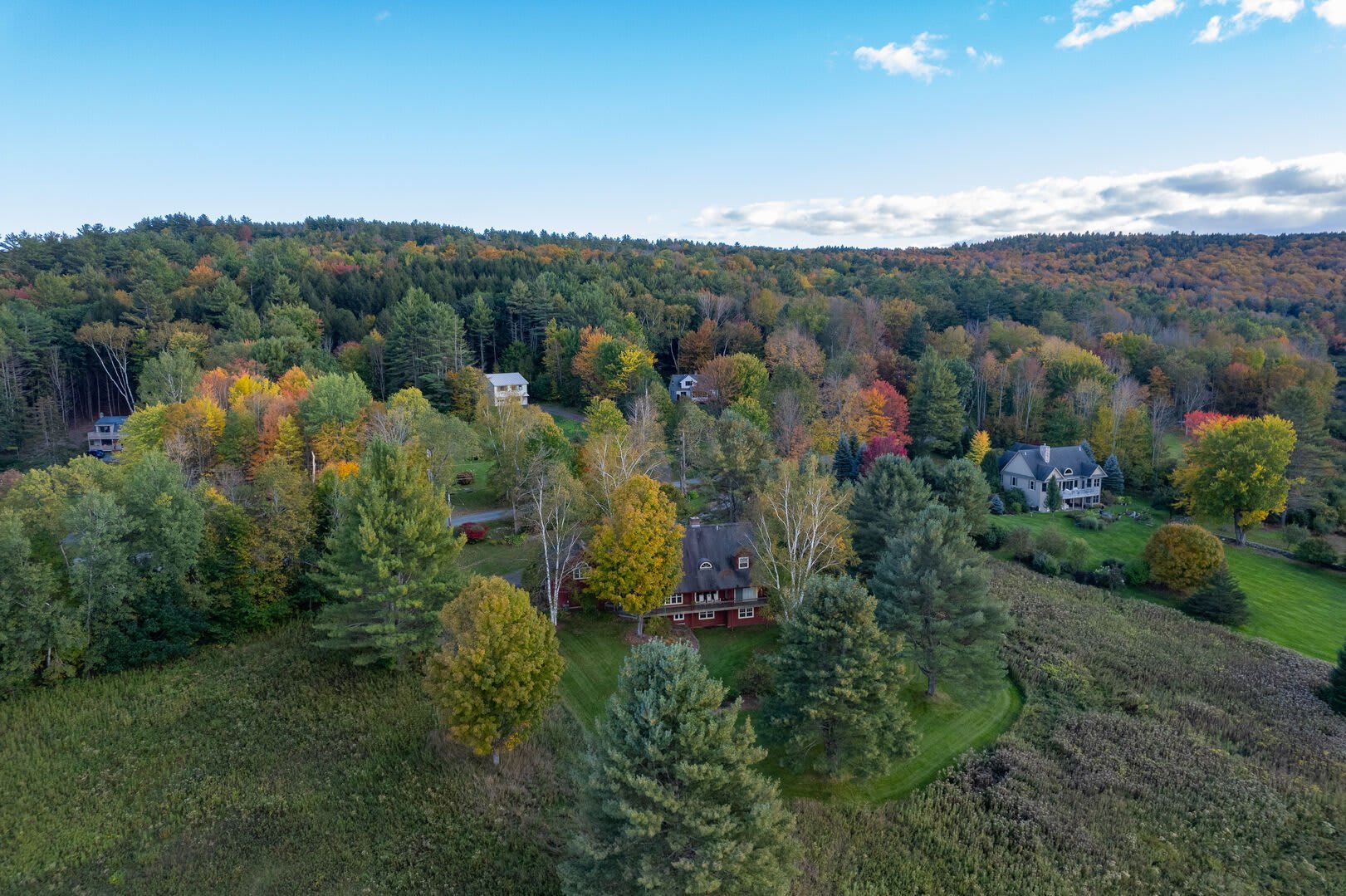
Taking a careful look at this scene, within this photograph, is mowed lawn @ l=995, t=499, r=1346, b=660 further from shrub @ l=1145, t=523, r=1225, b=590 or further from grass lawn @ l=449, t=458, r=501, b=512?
grass lawn @ l=449, t=458, r=501, b=512

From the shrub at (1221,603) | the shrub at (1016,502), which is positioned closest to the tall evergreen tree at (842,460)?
the shrub at (1016,502)

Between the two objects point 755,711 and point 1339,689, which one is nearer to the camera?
point 755,711

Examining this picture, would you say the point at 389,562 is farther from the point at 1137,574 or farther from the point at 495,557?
the point at 1137,574

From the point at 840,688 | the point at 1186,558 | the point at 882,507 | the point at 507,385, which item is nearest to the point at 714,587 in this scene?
the point at 882,507

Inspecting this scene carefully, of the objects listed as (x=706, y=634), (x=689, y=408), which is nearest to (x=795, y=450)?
(x=689, y=408)

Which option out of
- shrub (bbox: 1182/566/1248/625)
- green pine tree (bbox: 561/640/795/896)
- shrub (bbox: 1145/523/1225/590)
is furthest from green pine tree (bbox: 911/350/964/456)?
green pine tree (bbox: 561/640/795/896)

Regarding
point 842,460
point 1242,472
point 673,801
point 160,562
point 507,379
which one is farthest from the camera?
point 507,379

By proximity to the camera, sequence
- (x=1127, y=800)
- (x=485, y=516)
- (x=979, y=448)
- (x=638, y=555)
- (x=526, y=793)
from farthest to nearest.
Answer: (x=979, y=448) → (x=485, y=516) → (x=638, y=555) → (x=526, y=793) → (x=1127, y=800)

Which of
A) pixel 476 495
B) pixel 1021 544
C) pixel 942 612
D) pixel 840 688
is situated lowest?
pixel 1021 544
